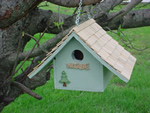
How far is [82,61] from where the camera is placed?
6.73ft

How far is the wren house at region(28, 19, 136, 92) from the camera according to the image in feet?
6.24

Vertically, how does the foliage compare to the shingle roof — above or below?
below

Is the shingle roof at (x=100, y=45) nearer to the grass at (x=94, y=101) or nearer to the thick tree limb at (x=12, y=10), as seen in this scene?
the thick tree limb at (x=12, y=10)

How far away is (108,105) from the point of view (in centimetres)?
414

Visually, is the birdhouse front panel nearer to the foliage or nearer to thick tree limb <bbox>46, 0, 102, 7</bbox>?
thick tree limb <bbox>46, 0, 102, 7</bbox>

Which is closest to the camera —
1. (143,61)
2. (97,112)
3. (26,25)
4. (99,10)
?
(26,25)

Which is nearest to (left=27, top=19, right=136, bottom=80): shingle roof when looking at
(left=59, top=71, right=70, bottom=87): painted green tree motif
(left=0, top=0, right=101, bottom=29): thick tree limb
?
(left=59, top=71, right=70, bottom=87): painted green tree motif

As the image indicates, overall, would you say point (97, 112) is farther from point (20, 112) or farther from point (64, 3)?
point (64, 3)

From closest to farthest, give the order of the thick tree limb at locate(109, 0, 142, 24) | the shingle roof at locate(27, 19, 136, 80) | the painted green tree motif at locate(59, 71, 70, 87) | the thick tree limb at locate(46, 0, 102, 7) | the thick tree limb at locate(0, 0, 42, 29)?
the thick tree limb at locate(0, 0, 42, 29) < the thick tree limb at locate(46, 0, 102, 7) < the shingle roof at locate(27, 19, 136, 80) < the painted green tree motif at locate(59, 71, 70, 87) < the thick tree limb at locate(109, 0, 142, 24)

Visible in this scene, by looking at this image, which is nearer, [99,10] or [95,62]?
[95,62]

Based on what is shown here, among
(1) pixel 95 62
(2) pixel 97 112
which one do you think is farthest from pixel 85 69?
(2) pixel 97 112

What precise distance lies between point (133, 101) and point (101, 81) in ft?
7.99

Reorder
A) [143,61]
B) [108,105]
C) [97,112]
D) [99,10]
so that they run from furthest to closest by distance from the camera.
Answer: [143,61], [108,105], [97,112], [99,10]

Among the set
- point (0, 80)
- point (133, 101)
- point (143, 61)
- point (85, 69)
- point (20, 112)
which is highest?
point (85, 69)
